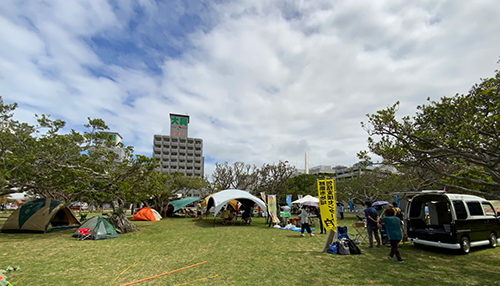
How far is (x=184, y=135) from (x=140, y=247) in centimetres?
6730

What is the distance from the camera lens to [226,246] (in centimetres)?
833

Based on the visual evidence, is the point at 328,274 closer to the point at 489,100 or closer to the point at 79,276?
the point at 79,276

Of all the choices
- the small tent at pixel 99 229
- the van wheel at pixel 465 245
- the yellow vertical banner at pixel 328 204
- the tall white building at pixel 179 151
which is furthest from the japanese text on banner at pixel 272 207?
the tall white building at pixel 179 151

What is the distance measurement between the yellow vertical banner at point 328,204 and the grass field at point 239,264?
84 centimetres

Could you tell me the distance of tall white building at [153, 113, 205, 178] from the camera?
2714 inches

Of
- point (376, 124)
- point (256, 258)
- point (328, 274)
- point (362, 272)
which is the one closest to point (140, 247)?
point (256, 258)

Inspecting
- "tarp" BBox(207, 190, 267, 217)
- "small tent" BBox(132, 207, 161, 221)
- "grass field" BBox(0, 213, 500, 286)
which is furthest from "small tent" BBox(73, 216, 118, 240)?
"small tent" BBox(132, 207, 161, 221)

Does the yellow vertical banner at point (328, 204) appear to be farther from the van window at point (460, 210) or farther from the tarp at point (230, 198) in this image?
the tarp at point (230, 198)

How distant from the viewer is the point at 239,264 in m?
6.00

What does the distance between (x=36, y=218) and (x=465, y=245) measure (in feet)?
52.5

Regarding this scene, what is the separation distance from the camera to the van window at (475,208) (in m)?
7.14

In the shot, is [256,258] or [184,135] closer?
[256,258]

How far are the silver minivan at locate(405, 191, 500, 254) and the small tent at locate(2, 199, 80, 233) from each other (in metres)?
14.4

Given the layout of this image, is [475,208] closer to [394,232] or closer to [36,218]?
[394,232]
